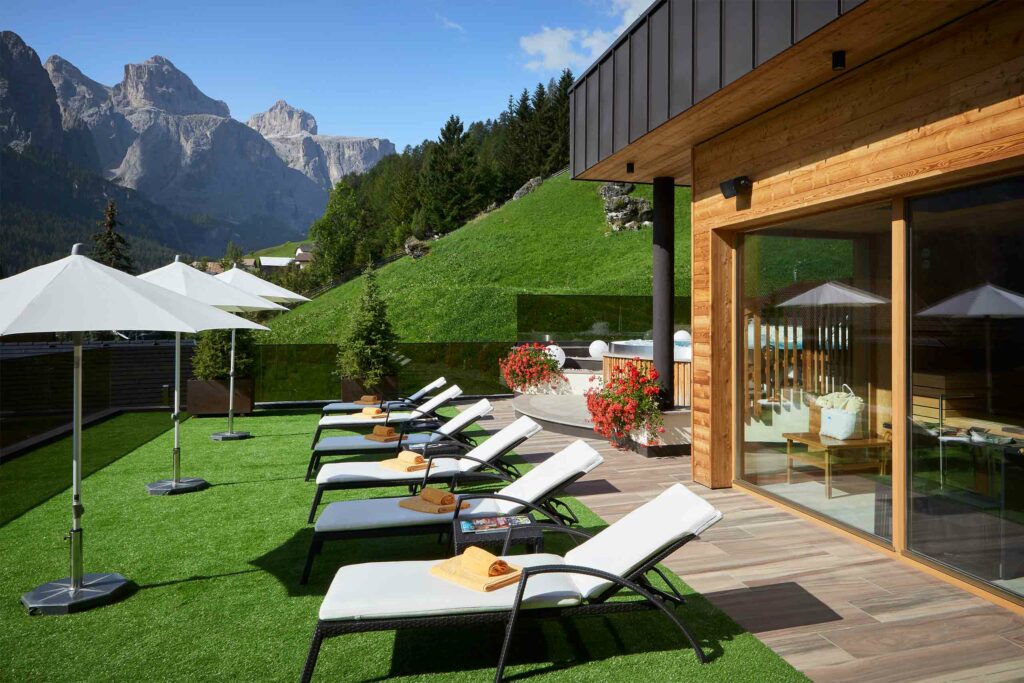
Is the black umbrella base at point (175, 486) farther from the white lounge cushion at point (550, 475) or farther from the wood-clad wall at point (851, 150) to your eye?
the wood-clad wall at point (851, 150)

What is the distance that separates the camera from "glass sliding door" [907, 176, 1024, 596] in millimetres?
3760

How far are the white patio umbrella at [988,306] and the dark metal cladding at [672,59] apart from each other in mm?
1799

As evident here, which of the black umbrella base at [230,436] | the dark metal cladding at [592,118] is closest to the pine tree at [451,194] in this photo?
the black umbrella base at [230,436]

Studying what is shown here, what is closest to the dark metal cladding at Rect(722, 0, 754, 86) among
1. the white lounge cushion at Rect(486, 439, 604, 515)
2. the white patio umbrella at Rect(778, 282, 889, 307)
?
the white patio umbrella at Rect(778, 282, 889, 307)

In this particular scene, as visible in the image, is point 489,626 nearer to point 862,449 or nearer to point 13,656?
point 13,656

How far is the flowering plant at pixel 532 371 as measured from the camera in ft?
48.1

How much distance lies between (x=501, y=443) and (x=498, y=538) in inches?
92.1

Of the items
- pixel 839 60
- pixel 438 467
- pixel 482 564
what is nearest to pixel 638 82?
pixel 839 60

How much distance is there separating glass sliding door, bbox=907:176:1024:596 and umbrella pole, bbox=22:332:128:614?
526 cm

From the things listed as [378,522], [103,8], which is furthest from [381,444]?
[103,8]

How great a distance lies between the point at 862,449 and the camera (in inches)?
200

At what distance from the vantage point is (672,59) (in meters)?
5.90

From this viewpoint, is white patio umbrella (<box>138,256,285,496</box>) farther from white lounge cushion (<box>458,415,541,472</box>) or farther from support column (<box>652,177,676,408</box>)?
support column (<box>652,177,676,408</box>)

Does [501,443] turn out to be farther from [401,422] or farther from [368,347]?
[368,347]
